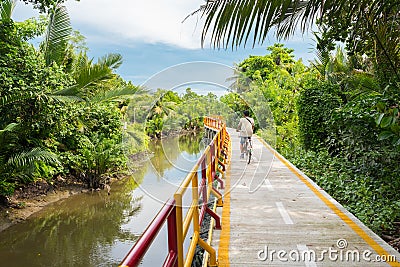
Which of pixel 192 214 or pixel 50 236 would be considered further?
pixel 50 236

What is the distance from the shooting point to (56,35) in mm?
12258

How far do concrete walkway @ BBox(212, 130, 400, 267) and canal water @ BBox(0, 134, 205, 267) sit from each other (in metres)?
2.05

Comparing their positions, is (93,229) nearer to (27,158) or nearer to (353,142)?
(27,158)

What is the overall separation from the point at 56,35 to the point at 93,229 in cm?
641

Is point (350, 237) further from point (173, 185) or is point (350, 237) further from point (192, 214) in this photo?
point (173, 185)

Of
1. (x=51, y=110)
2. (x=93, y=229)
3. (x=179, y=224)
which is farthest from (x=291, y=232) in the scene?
(x=51, y=110)

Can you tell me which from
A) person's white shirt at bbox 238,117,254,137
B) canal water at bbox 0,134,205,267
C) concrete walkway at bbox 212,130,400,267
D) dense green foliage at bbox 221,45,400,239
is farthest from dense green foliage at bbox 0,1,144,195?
dense green foliage at bbox 221,45,400,239

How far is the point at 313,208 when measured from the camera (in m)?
6.29

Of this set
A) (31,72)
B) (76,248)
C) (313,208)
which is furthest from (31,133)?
(313,208)

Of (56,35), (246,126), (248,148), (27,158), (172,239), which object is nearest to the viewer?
(172,239)

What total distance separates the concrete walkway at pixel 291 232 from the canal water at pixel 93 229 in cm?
205

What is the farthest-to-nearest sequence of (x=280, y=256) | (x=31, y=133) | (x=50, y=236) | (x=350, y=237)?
(x=31, y=133), (x=50, y=236), (x=350, y=237), (x=280, y=256)

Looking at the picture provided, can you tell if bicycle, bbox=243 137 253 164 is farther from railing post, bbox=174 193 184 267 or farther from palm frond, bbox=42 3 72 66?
railing post, bbox=174 193 184 267

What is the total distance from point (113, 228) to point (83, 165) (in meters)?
4.02
